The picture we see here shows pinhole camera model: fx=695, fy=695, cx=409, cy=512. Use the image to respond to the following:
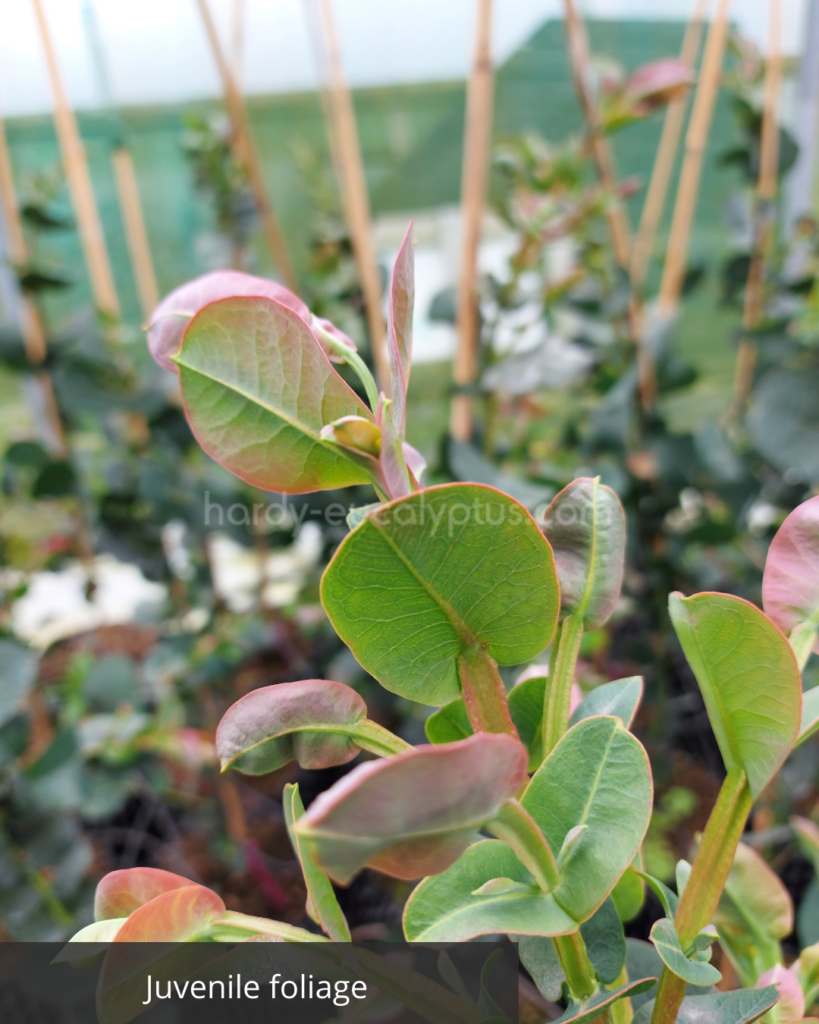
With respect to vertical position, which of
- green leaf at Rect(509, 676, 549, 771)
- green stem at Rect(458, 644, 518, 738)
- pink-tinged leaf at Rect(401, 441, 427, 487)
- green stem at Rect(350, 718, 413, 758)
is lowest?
green leaf at Rect(509, 676, 549, 771)

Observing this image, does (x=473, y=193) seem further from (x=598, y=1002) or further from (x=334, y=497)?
(x=598, y=1002)

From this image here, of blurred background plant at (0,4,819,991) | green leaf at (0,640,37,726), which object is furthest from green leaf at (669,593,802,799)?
green leaf at (0,640,37,726)

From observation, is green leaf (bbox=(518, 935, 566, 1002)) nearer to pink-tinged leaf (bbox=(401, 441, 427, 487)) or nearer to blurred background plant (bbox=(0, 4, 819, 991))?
pink-tinged leaf (bbox=(401, 441, 427, 487))

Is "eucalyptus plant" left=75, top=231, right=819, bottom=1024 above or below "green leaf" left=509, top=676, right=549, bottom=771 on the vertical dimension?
above

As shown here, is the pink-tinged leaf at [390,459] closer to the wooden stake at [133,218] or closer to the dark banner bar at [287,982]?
the dark banner bar at [287,982]

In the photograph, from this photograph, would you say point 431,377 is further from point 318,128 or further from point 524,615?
point 524,615

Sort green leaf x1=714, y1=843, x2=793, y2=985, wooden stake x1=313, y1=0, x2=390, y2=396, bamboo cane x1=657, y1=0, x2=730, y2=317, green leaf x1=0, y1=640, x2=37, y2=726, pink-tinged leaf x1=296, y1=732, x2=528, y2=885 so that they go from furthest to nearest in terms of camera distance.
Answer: bamboo cane x1=657, y1=0, x2=730, y2=317 < wooden stake x1=313, y1=0, x2=390, y2=396 < green leaf x1=0, y1=640, x2=37, y2=726 < green leaf x1=714, y1=843, x2=793, y2=985 < pink-tinged leaf x1=296, y1=732, x2=528, y2=885

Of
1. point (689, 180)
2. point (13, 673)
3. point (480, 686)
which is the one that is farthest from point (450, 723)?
point (689, 180)

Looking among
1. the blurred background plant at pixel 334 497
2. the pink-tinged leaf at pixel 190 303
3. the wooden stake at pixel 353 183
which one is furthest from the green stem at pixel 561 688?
the wooden stake at pixel 353 183
